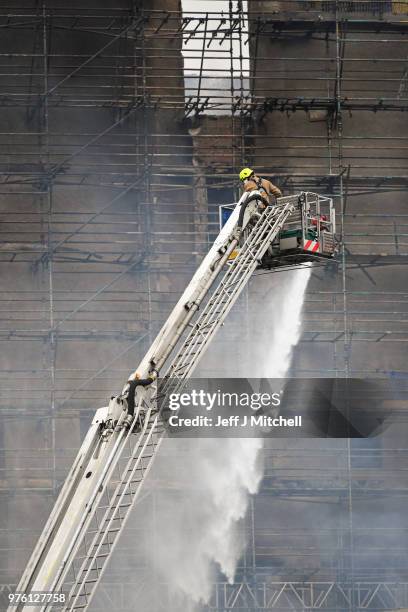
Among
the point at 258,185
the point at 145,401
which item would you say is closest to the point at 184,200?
the point at 258,185

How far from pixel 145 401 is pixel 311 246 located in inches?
177

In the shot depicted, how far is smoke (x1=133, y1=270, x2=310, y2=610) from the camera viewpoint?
3033cm

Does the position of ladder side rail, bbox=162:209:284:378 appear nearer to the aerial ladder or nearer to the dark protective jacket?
the aerial ladder

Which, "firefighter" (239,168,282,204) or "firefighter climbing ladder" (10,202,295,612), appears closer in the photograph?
"firefighter climbing ladder" (10,202,295,612)

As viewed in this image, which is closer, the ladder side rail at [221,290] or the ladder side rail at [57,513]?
the ladder side rail at [57,513]

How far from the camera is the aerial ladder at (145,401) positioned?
59.8 ft

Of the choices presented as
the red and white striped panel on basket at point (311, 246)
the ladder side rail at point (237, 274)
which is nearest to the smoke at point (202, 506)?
the red and white striped panel on basket at point (311, 246)

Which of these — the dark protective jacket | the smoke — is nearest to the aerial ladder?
the dark protective jacket

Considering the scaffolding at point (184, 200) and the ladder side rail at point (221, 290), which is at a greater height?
the scaffolding at point (184, 200)

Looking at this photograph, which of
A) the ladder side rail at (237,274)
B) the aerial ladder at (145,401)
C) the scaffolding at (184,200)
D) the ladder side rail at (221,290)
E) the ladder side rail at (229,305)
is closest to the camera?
the aerial ladder at (145,401)

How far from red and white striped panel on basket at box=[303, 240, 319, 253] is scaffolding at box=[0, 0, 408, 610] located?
895cm

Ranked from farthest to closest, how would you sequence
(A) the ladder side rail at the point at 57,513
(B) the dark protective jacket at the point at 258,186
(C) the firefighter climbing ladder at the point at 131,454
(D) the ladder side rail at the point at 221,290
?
(B) the dark protective jacket at the point at 258,186, (D) the ladder side rail at the point at 221,290, (A) the ladder side rail at the point at 57,513, (C) the firefighter climbing ladder at the point at 131,454

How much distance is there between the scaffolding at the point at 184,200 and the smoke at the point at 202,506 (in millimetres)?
614

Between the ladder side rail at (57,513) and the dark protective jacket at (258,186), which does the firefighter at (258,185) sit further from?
the ladder side rail at (57,513)
